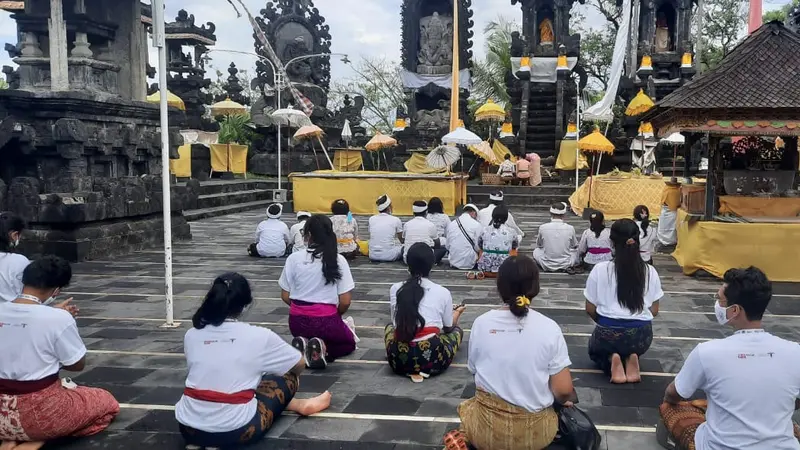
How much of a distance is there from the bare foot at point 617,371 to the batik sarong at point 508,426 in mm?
1643

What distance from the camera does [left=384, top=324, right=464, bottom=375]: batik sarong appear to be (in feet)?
17.3

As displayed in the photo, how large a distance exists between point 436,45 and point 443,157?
35.0 feet

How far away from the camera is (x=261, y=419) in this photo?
409 centimetres

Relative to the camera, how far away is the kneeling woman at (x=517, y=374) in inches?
144

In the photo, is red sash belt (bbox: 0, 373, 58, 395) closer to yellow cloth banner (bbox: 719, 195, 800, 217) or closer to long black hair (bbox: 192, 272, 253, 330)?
long black hair (bbox: 192, 272, 253, 330)

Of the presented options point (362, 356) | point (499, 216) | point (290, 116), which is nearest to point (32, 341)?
point (362, 356)

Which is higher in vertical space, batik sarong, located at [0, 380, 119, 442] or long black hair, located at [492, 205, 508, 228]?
long black hair, located at [492, 205, 508, 228]

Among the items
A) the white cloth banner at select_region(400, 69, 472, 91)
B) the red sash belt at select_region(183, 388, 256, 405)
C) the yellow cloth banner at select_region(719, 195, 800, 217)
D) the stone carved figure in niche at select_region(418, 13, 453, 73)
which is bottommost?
the red sash belt at select_region(183, 388, 256, 405)

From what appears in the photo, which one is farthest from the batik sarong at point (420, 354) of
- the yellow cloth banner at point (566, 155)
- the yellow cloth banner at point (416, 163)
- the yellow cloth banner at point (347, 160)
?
the yellow cloth banner at point (347, 160)

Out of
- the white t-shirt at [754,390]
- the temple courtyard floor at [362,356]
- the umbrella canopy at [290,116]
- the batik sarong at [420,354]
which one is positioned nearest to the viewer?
the white t-shirt at [754,390]

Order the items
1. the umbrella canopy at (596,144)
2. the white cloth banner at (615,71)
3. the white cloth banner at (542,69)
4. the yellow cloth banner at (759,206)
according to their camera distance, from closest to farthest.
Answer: the yellow cloth banner at (759,206) < the white cloth banner at (615,71) < the umbrella canopy at (596,144) < the white cloth banner at (542,69)

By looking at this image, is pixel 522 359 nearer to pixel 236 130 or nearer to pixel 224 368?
pixel 224 368

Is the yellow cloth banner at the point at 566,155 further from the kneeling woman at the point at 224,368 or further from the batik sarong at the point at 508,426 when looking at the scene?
the kneeling woman at the point at 224,368

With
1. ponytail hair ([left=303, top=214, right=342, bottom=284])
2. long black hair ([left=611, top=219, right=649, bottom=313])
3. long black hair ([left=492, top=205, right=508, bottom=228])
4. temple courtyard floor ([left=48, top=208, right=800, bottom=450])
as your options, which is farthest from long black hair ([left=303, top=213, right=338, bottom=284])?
long black hair ([left=492, top=205, right=508, bottom=228])
